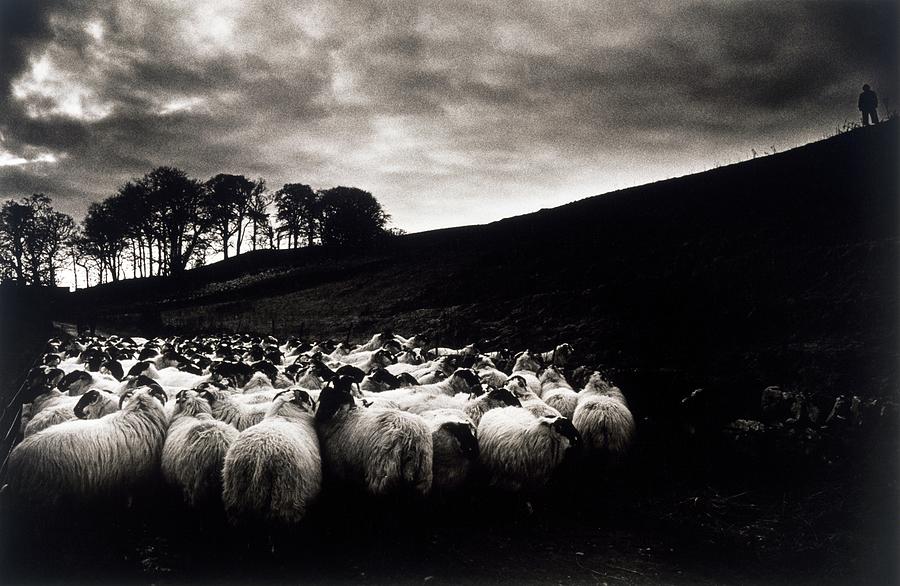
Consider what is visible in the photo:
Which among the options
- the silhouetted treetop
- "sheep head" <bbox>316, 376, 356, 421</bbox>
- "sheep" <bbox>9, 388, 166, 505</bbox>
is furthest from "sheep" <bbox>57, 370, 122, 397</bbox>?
the silhouetted treetop

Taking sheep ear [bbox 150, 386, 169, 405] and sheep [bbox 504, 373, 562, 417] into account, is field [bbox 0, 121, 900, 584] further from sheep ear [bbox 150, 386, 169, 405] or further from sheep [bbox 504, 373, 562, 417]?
sheep ear [bbox 150, 386, 169, 405]

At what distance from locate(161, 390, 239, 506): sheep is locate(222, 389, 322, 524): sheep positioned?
40 centimetres

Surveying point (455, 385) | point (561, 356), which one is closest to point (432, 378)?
point (455, 385)

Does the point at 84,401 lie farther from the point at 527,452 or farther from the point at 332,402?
the point at 527,452

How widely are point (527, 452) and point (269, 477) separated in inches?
117

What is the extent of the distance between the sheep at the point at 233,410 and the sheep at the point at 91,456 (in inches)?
23.8

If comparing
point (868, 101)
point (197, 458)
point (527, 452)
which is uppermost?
point (868, 101)

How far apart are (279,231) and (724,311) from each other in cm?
5292

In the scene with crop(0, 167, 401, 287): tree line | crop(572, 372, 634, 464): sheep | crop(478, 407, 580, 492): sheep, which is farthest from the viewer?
crop(0, 167, 401, 287): tree line

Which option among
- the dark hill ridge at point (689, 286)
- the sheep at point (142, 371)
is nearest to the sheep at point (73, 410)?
the sheep at point (142, 371)

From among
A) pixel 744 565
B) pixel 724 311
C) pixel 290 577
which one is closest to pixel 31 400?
pixel 290 577

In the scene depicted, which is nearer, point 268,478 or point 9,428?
point 268,478

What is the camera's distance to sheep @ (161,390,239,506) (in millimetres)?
5152

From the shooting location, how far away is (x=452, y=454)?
229 inches
